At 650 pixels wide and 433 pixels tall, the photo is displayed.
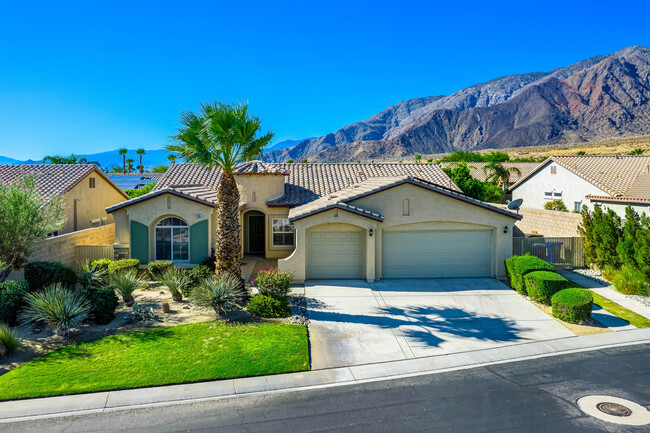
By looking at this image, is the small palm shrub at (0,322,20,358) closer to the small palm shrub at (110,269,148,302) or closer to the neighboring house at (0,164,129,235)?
the small palm shrub at (110,269,148,302)

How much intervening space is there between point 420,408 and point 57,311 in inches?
382

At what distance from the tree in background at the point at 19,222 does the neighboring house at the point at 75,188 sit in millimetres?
8570

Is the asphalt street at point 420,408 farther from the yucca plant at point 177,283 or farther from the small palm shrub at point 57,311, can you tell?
the yucca plant at point 177,283

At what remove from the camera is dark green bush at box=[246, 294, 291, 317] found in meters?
13.8

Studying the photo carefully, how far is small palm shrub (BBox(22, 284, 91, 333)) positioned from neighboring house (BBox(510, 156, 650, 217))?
76.6 feet

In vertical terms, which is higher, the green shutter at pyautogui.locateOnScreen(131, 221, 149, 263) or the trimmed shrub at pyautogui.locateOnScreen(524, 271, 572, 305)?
the green shutter at pyautogui.locateOnScreen(131, 221, 149, 263)

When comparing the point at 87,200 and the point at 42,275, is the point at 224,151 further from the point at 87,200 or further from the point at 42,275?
the point at 87,200

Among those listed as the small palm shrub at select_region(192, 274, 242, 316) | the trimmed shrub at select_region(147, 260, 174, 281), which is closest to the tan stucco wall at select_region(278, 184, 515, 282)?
the small palm shrub at select_region(192, 274, 242, 316)

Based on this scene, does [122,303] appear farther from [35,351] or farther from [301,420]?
[301,420]

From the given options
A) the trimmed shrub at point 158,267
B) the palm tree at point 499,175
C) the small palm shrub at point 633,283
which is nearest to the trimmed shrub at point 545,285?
the small palm shrub at point 633,283

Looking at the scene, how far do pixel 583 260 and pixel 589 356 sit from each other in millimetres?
10966

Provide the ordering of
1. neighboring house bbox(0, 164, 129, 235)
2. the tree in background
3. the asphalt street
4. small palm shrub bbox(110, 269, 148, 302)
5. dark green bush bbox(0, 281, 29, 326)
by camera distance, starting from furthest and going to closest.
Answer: neighboring house bbox(0, 164, 129, 235)
small palm shrub bbox(110, 269, 148, 302)
the tree in background
dark green bush bbox(0, 281, 29, 326)
the asphalt street

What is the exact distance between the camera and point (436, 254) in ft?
62.3

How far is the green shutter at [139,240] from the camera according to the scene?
63.7ft
